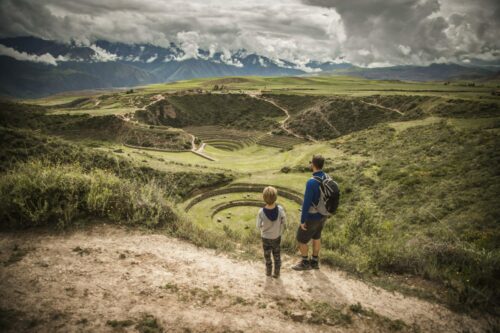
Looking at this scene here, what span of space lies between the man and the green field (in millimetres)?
727

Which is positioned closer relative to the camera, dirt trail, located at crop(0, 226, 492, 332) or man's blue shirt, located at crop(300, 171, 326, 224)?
dirt trail, located at crop(0, 226, 492, 332)

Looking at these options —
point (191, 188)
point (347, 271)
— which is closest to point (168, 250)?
point (347, 271)

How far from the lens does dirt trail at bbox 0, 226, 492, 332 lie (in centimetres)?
525

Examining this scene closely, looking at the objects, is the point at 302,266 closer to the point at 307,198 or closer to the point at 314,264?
the point at 314,264

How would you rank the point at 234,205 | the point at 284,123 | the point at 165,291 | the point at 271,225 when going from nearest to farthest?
the point at 165,291 → the point at 271,225 → the point at 234,205 → the point at 284,123

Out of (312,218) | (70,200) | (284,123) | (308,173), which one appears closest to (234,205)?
(308,173)

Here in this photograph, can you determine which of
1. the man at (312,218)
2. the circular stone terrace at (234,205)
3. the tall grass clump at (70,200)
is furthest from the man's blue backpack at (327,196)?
the circular stone terrace at (234,205)

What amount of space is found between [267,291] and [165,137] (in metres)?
62.5

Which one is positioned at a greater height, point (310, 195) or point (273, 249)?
point (310, 195)

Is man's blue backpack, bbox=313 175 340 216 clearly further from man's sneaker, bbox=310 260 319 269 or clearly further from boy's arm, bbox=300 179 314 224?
man's sneaker, bbox=310 260 319 269

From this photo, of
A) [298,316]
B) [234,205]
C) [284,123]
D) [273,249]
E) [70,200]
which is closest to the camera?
[298,316]

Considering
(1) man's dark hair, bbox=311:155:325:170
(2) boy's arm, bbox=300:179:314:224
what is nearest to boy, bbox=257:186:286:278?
(2) boy's arm, bbox=300:179:314:224

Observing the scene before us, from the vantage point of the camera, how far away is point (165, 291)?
6086 millimetres

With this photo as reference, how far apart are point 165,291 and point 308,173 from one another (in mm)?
34480
